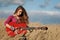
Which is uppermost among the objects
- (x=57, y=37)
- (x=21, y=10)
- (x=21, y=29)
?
(x=21, y=10)

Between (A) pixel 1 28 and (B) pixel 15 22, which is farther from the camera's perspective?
(A) pixel 1 28

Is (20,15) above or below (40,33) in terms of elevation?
above

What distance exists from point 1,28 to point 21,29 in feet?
15.4

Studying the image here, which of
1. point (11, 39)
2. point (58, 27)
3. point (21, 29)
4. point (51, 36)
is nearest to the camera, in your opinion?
point (21, 29)

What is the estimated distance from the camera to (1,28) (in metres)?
12.2

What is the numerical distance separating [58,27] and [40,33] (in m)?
1.09

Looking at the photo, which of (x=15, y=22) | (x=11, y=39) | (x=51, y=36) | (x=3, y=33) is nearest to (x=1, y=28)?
(x=3, y=33)

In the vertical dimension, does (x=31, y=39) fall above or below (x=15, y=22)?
below

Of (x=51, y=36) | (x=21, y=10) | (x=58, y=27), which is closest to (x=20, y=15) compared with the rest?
(x=21, y=10)

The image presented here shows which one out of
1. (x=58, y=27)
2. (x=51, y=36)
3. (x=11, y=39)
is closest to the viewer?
(x=11, y=39)

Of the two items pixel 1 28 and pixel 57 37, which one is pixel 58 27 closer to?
pixel 57 37

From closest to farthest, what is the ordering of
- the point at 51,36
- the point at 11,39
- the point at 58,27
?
the point at 11,39
the point at 51,36
the point at 58,27

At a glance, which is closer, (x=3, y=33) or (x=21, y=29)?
(x=21, y=29)

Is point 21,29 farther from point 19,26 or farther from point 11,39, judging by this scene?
point 11,39
